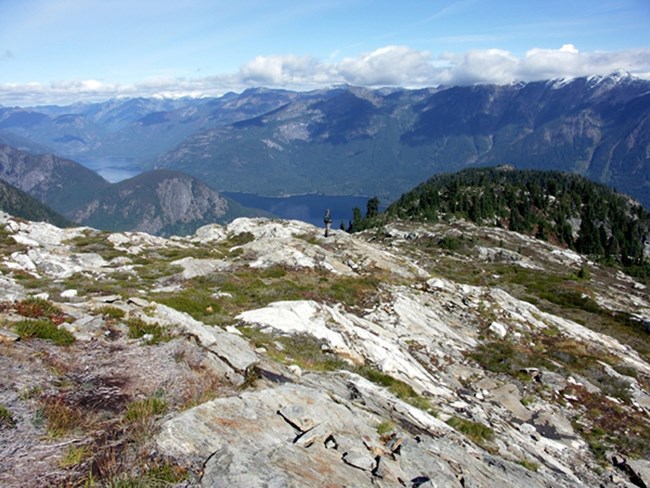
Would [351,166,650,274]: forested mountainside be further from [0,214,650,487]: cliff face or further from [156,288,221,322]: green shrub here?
[156,288,221,322]: green shrub

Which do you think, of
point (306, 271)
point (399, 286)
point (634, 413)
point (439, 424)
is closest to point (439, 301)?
point (399, 286)

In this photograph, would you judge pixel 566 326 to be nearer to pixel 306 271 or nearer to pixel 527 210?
pixel 306 271

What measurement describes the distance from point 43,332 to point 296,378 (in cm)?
830

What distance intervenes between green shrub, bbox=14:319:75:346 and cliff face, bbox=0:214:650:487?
0.06 meters

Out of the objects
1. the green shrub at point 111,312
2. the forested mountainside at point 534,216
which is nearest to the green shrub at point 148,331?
the green shrub at point 111,312

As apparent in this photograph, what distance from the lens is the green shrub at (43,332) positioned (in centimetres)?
1226

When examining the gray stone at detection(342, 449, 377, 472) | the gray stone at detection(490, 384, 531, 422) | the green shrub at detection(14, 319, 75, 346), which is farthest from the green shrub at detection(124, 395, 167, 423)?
the gray stone at detection(490, 384, 531, 422)

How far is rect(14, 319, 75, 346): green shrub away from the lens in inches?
483

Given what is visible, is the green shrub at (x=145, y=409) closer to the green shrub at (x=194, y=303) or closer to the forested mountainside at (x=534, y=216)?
the green shrub at (x=194, y=303)

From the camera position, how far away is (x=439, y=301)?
35.8m

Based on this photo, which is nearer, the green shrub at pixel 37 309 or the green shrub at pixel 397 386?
the green shrub at pixel 37 309

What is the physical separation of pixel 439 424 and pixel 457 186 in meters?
195

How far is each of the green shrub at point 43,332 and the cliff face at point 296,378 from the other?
0.21 feet

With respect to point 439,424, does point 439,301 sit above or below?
below
